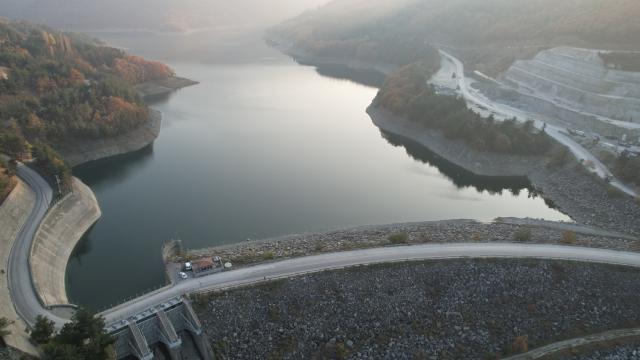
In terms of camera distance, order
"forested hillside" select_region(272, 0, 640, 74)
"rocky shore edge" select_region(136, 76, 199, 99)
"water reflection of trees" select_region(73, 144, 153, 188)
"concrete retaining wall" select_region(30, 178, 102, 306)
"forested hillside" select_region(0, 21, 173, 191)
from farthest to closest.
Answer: "rocky shore edge" select_region(136, 76, 199, 99)
"forested hillside" select_region(272, 0, 640, 74)
"water reflection of trees" select_region(73, 144, 153, 188)
"forested hillside" select_region(0, 21, 173, 191)
"concrete retaining wall" select_region(30, 178, 102, 306)

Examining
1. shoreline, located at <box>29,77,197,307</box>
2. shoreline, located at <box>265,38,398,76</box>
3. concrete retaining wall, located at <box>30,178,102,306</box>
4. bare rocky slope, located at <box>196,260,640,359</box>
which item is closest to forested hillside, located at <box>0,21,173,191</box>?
shoreline, located at <box>29,77,197,307</box>

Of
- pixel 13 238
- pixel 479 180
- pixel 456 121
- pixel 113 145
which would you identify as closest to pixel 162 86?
pixel 113 145

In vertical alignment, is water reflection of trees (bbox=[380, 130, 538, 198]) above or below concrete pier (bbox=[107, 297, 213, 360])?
below

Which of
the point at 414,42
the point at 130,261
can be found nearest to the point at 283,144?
the point at 130,261

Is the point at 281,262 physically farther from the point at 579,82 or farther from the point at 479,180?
the point at 579,82

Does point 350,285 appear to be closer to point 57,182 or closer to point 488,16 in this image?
point 57,182

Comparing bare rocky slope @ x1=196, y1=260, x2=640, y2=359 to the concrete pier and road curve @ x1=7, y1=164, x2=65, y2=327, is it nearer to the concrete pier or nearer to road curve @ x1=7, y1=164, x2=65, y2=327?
the concrete pier

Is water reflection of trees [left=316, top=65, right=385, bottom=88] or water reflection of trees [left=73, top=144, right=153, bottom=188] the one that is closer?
water reflection of trees [left=73, top=144, right=153, bottom=188]
